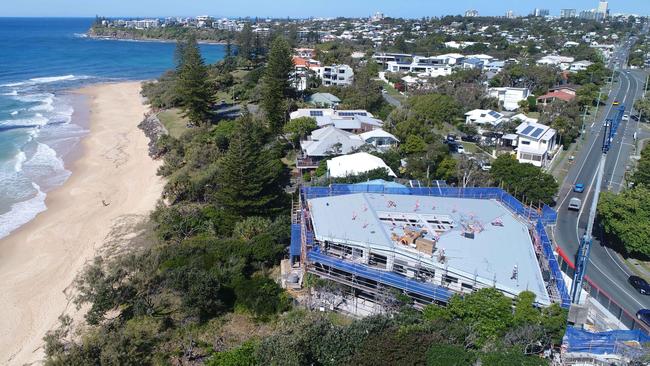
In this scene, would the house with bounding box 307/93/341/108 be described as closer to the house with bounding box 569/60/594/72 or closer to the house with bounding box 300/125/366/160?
the house with bounding box 300/125/366/160

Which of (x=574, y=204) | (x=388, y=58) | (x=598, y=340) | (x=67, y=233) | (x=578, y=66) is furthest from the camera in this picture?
(x=388, y=58)

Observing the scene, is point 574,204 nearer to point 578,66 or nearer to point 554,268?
point 554,268

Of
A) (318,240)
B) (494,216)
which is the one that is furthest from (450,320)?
(494,216)

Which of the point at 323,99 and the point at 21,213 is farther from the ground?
the point at 323,99

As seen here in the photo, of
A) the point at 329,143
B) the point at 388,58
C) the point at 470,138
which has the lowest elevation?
the point at 470,138

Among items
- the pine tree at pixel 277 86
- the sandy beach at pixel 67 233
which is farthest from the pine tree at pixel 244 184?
the pine tree at pixel 277 86

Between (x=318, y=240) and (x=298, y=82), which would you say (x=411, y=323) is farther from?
(x=298, y=82)

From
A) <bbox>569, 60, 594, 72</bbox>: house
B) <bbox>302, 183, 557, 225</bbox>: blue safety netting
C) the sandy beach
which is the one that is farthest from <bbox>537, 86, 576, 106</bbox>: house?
the sandy beach

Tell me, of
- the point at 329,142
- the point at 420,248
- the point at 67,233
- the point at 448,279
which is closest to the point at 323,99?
the point at 329,142

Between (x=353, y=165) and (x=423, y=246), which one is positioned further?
(x=353, y=165)
